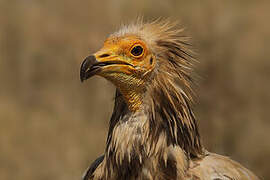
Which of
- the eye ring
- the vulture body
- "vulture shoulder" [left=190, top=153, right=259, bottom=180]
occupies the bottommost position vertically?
"vulture shoulder" [left=190, top=153, right=259, bottom=180]

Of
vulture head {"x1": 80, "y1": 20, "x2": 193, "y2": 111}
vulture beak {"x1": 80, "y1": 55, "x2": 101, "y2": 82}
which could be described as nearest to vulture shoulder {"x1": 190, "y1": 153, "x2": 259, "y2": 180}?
vulture head {"x1": 80, "y1": 20, "x2": 193, "y2": 111}

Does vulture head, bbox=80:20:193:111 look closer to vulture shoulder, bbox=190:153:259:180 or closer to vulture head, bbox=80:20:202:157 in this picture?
vulture head, bbox=80:20:202:157

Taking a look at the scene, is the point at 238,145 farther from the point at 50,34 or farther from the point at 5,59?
the point at 5,59

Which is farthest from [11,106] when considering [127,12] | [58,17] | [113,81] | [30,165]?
[113,81]

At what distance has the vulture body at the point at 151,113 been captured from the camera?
3.44 meters

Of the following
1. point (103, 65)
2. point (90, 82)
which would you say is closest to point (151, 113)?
point (103, 65)

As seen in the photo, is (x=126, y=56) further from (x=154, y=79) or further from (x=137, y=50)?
(x=154, y=79)

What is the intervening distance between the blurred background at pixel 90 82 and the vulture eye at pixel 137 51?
3.97 meters

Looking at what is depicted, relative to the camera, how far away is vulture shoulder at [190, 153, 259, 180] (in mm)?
3484

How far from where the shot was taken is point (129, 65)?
3451 mm

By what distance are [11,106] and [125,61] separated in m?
4.84

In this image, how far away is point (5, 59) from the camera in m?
8.11

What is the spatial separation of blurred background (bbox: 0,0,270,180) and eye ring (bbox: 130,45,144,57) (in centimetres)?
397

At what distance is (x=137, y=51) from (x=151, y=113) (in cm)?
44
